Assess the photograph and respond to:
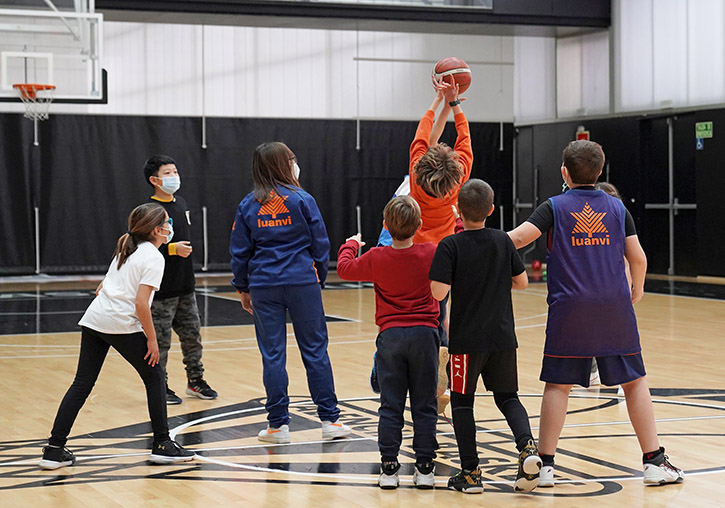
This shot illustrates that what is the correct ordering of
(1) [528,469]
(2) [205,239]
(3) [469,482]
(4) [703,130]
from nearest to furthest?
(1) [528,469], (3) [469,482], (4) [703,130], (2) [205,239]

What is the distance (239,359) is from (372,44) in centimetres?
1056

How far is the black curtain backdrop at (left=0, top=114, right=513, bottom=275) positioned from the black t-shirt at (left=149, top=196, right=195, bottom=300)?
1007cm

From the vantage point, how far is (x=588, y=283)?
14.2 ft

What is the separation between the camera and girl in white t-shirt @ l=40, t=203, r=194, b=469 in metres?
4.80

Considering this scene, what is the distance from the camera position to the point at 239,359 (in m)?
8.31

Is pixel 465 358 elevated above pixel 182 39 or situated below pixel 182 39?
below

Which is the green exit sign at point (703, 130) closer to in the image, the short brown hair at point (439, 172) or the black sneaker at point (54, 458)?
the short brown hair at point (439, 172)

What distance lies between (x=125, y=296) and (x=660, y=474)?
265cm

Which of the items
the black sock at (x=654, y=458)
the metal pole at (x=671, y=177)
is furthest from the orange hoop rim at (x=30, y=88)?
the metal pole at (x=671, y=177)

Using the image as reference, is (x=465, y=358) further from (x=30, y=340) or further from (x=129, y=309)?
(x=30, y=340)

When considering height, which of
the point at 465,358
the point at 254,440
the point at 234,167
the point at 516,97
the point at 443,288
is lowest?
the point at 254,440

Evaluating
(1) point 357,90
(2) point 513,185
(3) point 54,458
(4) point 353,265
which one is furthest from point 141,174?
(4) point 353,265

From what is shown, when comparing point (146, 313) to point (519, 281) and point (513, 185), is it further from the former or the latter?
point (513, 185)

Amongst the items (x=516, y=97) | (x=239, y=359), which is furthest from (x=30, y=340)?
(x=516, y=97)
